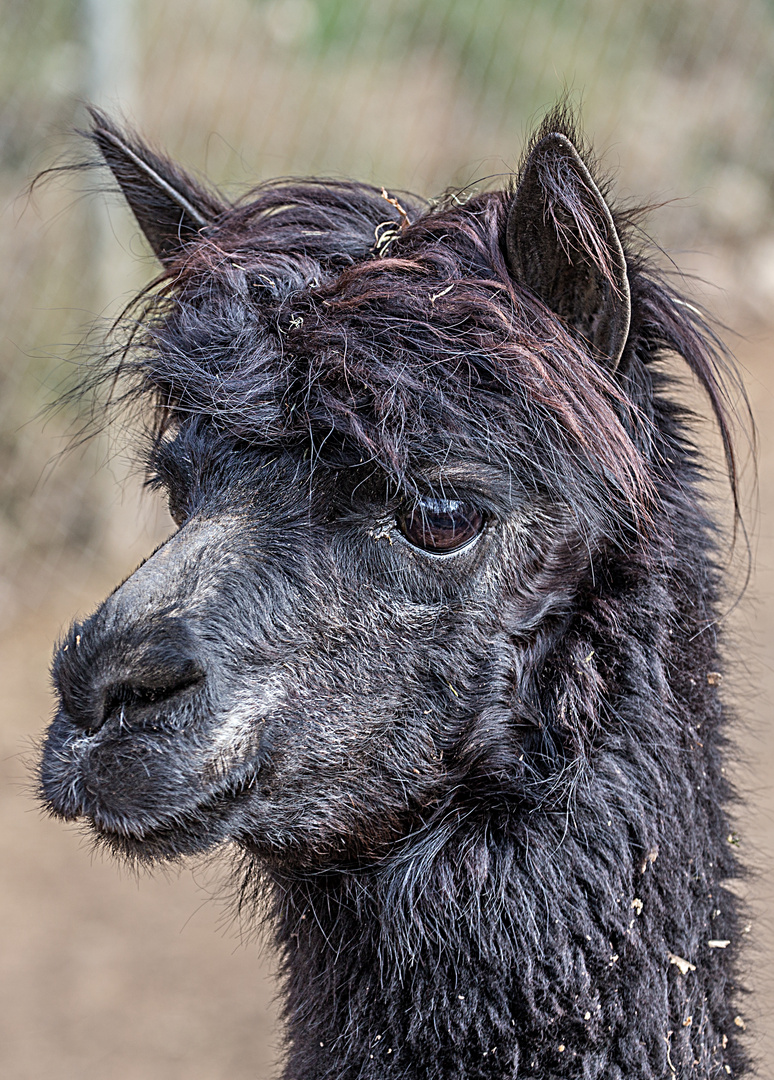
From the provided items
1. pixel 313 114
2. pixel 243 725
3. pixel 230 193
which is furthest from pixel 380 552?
pixel 313 114

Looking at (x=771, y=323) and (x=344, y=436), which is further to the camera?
(x=771, y=323)

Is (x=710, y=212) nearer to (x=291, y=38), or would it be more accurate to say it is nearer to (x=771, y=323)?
(x=771, y=323)

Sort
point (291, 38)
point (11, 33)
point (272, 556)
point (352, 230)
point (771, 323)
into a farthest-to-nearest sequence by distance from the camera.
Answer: point (771, 323) < point (291, 38) < point (11, 33) < point (352, 230) < point (272, 556)

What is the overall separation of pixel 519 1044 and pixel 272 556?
93 cm

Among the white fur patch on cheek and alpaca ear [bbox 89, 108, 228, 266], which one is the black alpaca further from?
alpaca ear [bbox 89, 108, 228, 266]

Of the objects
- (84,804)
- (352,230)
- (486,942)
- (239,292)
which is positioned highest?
(352,230)

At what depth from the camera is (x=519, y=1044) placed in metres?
1.67

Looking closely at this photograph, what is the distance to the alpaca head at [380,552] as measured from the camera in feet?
4.99

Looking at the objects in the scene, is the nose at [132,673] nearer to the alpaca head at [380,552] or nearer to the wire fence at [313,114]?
the alpaca head at [380,552]

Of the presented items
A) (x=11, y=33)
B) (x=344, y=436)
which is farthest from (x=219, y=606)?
(x=11, y=33)

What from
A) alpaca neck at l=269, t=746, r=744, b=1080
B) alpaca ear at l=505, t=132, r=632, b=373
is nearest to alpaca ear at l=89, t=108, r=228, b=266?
alpaca ear at l=505, t=132, r=632, b=373

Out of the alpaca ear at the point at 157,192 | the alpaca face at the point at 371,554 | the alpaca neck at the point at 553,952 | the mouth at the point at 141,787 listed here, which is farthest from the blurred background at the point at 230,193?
the mouth at the point at 141,787

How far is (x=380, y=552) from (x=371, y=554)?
16 mm

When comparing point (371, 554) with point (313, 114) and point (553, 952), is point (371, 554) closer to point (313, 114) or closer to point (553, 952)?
point (553, 952)
